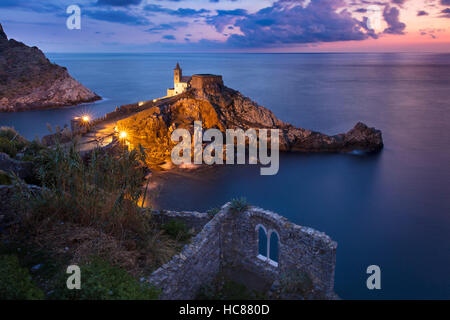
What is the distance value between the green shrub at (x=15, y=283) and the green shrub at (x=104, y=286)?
1.34ft

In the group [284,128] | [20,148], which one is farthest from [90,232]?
[284,128]

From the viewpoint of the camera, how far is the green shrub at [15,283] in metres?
5.40

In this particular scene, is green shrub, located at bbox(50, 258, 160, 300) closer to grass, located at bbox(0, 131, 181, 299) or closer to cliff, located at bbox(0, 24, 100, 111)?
grass, located at bbox(0, 131, 181, 299)

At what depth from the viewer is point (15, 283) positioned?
5680mm

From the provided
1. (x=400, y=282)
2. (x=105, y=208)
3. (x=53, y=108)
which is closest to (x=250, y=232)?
(x=105, y=208)

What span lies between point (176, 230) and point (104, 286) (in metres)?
3.92

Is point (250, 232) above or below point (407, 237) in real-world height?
above

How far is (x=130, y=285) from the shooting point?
638 centimetres

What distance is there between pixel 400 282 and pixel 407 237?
4.19 metres

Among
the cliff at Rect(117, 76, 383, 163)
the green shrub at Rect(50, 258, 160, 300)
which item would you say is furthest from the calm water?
the green shrub at Rect(50, 258, 160, 300)

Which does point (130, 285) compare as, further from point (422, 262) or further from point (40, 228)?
point (422, 262)

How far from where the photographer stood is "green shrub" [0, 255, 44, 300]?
17.7ft

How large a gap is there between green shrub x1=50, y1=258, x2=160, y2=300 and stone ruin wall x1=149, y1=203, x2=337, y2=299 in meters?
0.46

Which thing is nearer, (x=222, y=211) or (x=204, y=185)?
(x=222, y=211)
